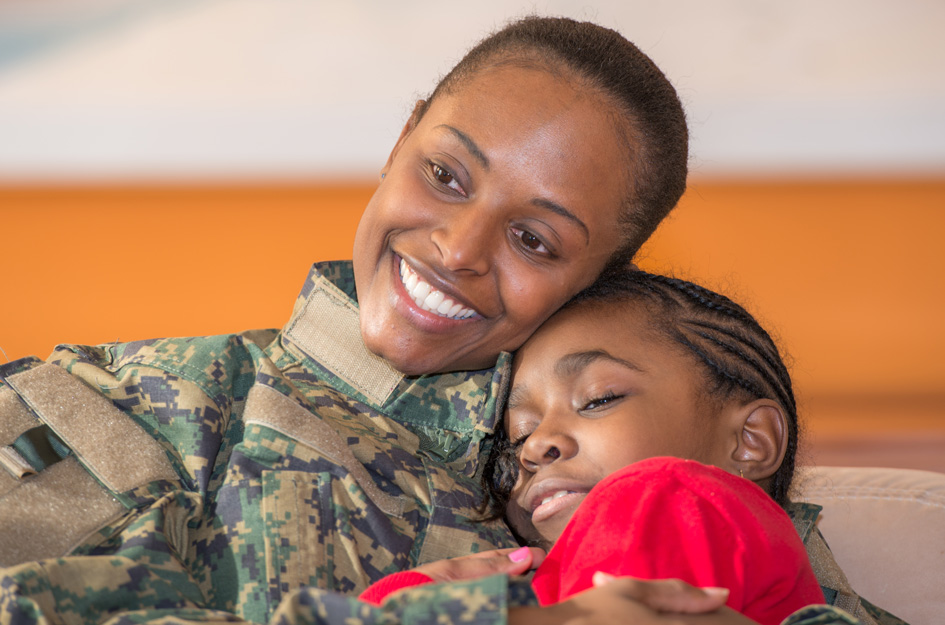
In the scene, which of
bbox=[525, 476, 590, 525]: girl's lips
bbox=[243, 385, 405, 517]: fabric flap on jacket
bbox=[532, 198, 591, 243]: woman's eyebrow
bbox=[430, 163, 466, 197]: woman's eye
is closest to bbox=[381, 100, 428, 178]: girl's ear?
bbox=[430, 163, 466, 197]: woman's eye

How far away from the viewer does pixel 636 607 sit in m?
0.67

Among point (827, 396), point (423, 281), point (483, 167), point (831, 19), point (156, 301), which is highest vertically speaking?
point (831, 19)

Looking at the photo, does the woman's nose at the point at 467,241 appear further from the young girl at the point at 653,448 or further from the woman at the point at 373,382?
the young girl at the point at 653,448

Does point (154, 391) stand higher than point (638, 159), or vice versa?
point (638, 159)

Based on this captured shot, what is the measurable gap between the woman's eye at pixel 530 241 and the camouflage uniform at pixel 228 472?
156 millimetres

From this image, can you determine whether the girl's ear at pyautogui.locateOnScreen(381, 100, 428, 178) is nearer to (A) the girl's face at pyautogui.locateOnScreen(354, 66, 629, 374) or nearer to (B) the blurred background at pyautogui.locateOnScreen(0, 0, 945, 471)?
(A) the girl's face at pyautogui.locateOnScreen(354, 66, 629, 374)

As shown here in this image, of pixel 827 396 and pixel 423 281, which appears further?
pixel 827 396

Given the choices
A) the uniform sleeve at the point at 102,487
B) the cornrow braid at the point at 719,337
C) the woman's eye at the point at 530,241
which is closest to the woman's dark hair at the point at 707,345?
the cornrow braid at the point at 719,337

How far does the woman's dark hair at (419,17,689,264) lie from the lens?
3.88 ft

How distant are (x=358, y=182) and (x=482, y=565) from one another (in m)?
1.98

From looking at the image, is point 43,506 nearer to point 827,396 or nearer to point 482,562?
point 482,562

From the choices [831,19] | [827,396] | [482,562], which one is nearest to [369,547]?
[482,562]

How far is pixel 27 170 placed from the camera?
8.71 feet

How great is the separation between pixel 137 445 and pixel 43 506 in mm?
119
